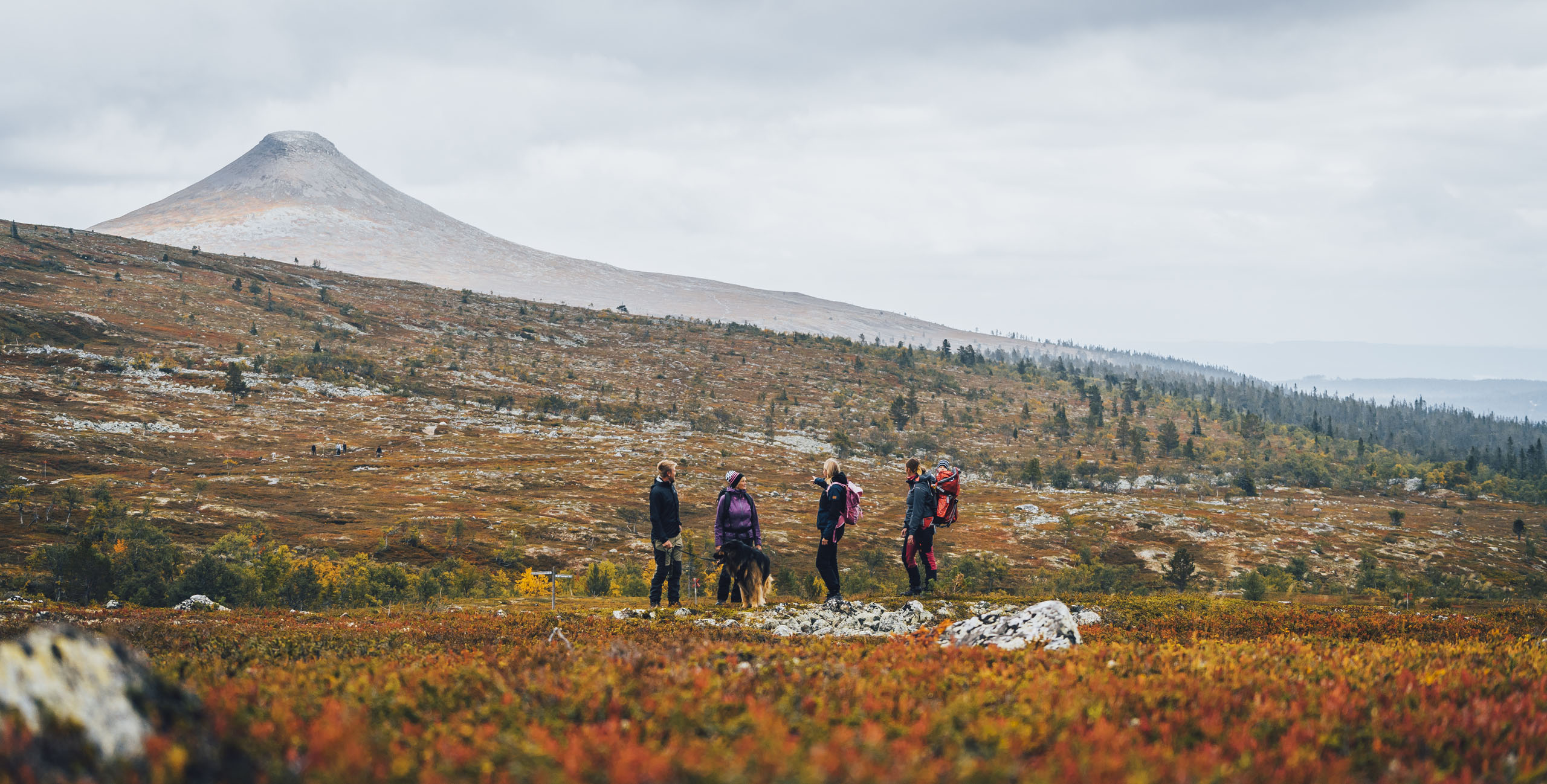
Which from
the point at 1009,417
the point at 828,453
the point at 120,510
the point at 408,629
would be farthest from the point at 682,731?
the point at 1009,417

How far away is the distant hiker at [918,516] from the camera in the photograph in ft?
58.3

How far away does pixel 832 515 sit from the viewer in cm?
1705

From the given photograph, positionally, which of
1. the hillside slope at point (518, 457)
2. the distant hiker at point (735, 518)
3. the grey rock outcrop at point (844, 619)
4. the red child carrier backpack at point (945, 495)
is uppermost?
the red child carrier backpack at point (945, 495)

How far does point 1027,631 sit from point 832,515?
20.9 ft

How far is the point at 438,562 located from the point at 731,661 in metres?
57.2

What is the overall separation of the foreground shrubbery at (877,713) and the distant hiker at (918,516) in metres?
7.97

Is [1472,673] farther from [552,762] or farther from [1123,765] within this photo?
[552,762]

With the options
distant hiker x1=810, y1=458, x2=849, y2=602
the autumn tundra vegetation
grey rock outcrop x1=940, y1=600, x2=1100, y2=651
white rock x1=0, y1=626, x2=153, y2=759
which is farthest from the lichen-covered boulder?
white rock x1=0, y1=626, x2=153, y2=759

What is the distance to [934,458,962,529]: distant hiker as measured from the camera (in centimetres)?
1833

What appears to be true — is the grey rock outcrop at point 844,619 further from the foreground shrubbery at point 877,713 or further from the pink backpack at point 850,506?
the foreground shrubbery at point 877,713

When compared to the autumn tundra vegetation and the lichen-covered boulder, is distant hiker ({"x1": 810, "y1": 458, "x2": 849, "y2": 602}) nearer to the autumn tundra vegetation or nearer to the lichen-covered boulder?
the autumn tundra vegetation

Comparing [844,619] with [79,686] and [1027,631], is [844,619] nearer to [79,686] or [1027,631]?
[1027,631]

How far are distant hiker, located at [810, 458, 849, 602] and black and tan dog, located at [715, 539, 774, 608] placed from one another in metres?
1.44

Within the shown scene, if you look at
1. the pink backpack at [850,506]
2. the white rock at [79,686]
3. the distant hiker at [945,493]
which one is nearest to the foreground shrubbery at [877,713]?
the white rock at [79,686]
